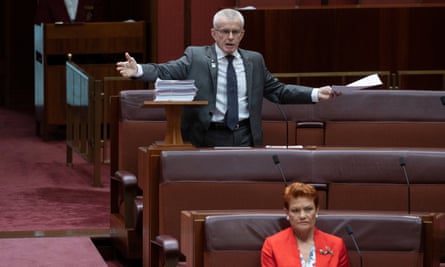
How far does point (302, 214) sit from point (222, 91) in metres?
1.40

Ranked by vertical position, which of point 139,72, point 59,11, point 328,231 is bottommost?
point 328,231

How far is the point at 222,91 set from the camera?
5.27 m

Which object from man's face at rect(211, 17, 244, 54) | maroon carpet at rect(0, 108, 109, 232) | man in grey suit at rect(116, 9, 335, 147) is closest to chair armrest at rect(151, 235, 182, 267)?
man in grey suit at rect(116, 9, 335, 147)

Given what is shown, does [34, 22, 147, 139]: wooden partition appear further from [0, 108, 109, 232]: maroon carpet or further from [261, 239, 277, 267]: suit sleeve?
[261, 239, 277, 267]: suit sleeve

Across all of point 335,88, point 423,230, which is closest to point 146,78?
point 335,88

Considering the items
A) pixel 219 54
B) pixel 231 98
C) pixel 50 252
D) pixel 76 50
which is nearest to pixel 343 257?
pixel 231 98

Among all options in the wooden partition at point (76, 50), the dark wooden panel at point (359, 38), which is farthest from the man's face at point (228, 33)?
the wooden partition at point (76, 50)

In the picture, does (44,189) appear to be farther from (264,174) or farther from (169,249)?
(169,249)

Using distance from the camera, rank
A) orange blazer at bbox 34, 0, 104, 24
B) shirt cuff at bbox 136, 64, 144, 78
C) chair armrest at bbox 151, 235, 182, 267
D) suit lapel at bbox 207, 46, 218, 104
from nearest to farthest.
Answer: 1. chair armrest at bbox 151, 235, 182, 267
2. shirt cuff at bbox 136, 64, 144, 78
3. suit lapel at bbox 207, 46, 218, 104
4. orange blazer at bbox 34, 0, 104, 24

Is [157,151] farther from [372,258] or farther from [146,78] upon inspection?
[372,258]

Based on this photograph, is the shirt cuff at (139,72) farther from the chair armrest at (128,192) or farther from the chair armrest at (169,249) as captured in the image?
the chair armrest at (169,249)

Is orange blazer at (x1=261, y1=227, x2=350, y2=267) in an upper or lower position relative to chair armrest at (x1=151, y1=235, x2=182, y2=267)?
upper

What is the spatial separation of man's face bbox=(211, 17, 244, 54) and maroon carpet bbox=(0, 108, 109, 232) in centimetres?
131

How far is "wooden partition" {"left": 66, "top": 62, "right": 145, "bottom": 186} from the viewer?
7203 mm
